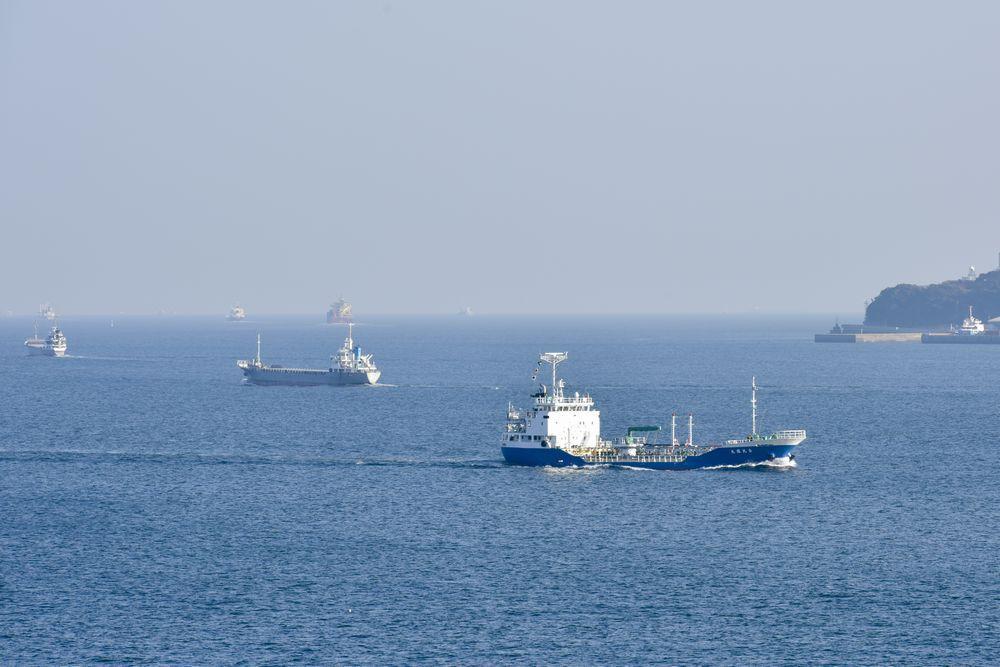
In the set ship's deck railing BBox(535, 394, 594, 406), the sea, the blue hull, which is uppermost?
ship's deck railing BBox(535, 394, 594, 406)

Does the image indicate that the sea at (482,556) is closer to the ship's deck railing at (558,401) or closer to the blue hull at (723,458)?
the blue hull at (723,458)

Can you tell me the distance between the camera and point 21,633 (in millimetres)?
68062

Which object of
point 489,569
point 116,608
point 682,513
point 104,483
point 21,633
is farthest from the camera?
point 104,483

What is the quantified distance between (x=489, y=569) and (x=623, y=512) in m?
20.8

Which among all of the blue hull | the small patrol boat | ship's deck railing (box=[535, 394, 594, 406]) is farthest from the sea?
ship's deck railing (box=[535, 394, 594, 406])

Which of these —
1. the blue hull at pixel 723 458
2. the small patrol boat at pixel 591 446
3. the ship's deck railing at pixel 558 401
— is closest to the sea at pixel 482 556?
the blue hull at pixel 723 458

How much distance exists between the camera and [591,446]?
125438 mm

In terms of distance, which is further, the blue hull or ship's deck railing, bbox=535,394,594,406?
ship's deck railing, bbox=535,394,594,406

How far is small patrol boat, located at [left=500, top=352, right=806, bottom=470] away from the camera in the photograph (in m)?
121

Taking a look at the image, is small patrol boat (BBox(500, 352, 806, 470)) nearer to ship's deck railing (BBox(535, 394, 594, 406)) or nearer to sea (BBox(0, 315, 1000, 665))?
ship's deck railing (BBox(535, 394, 594, 406))

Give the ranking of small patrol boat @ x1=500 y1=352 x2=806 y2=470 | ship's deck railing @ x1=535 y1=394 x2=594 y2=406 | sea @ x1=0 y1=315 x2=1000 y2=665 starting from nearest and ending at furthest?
sea @ x1=0 y1=315 x2=1000 y2=665, small patrol boat @ x1=500 y1=352 x2=806 y2=470, ship's deck railing @ x1=535 y1=394 x2=594 y2=406

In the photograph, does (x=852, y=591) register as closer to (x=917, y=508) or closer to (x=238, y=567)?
(x=917, y=508)

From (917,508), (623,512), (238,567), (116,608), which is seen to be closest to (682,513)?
(623,512)

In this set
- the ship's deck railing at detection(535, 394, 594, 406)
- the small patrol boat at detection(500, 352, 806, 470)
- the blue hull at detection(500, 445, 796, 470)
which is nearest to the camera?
the blue hull at detection(500, 445, 796, 470)
